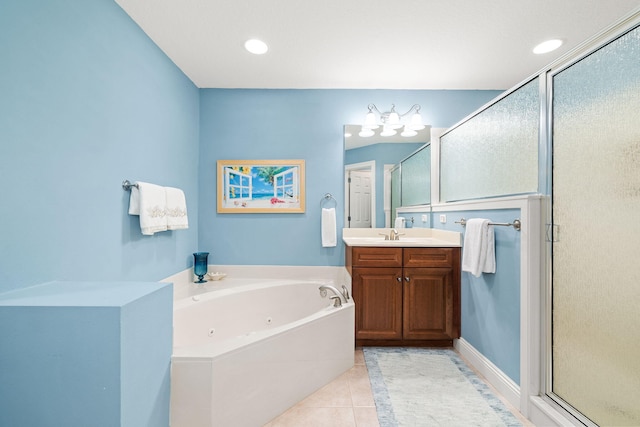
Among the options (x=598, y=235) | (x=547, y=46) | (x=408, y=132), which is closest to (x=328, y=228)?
(x=408, y=132)

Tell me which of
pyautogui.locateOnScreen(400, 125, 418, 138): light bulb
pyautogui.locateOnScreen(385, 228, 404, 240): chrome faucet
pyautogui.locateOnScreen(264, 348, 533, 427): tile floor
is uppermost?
pyautogui.locateOnScreen(400, 125, 418, 138): light bulb

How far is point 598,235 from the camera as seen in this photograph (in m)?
1.18

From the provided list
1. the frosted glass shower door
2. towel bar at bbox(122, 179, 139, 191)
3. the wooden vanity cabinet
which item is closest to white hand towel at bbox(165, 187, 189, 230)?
towel bar at bbox(122, 179, 139, 191)

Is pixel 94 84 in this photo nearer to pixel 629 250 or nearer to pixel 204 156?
pixel 204 156

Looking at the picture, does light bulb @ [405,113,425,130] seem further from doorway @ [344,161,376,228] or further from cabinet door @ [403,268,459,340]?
cabinet door @ [403,268,459,340]

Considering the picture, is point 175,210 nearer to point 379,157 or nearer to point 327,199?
point 327,199

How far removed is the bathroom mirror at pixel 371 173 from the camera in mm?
2750

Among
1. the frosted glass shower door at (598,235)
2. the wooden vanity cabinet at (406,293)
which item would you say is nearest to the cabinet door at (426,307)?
the wooden vanity cabinet at (406,293)

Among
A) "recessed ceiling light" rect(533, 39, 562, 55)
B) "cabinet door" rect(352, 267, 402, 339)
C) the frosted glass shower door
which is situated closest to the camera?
the frosted glass shower door

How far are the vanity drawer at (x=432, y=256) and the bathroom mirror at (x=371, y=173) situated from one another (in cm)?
54

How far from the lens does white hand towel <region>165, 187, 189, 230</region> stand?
2.02 m

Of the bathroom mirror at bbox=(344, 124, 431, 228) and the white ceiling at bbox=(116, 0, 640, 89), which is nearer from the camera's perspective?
the white ceiling at bbox=(116, 0, 640, 89)

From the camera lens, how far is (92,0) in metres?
1.45

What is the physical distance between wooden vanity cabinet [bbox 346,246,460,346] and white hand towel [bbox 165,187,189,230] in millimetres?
1323
